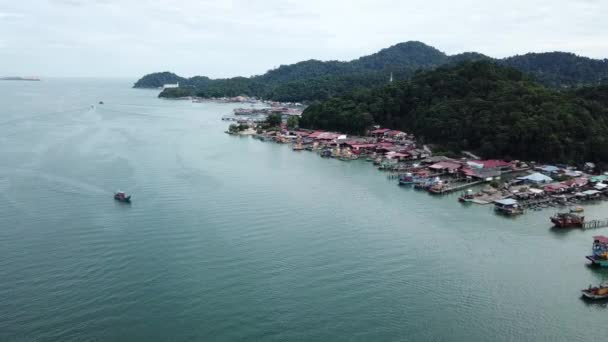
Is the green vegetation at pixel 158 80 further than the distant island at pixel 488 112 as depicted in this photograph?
Yes

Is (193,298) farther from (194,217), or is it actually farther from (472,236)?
(472,236)

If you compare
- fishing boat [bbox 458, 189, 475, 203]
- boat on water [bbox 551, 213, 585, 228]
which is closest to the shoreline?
fishing boat [bbox 458, 189, 475, 203]

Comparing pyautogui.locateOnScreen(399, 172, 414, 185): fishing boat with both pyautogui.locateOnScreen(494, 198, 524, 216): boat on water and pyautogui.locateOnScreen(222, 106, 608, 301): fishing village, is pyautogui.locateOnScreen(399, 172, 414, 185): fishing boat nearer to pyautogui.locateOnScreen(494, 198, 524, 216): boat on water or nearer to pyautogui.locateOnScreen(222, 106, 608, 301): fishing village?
pyautogui.locateOnScreen(222, 106, 608, 301): fishing village

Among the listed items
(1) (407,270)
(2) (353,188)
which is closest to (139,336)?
(1) (407,270)

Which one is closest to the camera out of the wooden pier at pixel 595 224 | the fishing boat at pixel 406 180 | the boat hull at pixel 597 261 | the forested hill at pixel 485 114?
the boat hull at pixel 597 261

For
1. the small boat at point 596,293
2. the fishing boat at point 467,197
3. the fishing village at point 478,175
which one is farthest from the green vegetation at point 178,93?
the small boat at point 596,293

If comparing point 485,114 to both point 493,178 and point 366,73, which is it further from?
point 366,73

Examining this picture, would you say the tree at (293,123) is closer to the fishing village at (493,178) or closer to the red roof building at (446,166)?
→ the fishing village at (493,178)
